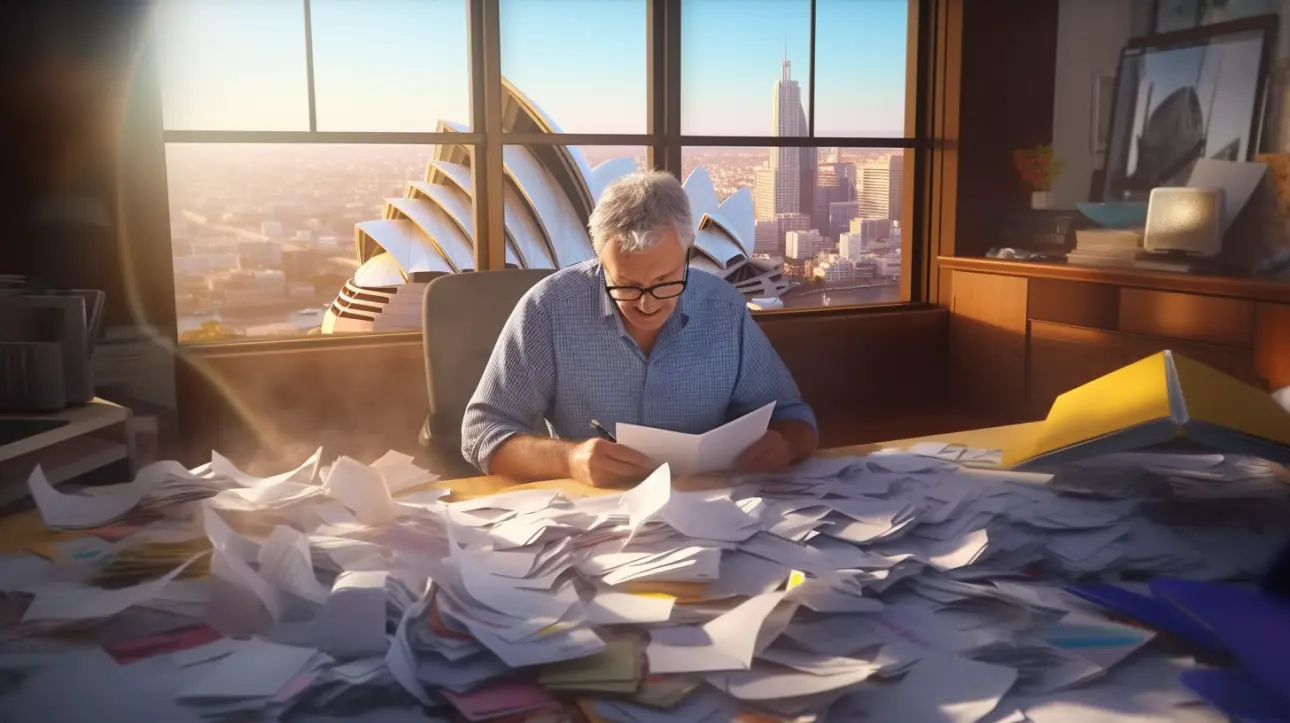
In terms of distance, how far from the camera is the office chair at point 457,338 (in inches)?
80.7

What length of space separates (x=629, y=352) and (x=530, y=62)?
1.68 meters

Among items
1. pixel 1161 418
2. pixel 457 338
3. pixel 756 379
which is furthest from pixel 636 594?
pixel 457 338

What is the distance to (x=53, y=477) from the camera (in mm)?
1878

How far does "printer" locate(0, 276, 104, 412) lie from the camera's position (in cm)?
197

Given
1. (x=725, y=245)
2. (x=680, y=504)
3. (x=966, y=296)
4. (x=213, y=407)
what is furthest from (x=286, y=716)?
(x=966, y=296)

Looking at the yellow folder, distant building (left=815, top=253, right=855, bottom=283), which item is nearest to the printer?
the yellow folder

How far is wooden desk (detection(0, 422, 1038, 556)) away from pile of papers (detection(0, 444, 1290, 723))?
3 centimetres

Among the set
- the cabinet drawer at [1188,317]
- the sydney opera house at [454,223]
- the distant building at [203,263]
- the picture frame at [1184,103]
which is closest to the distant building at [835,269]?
the sydney opera house at [454,223]

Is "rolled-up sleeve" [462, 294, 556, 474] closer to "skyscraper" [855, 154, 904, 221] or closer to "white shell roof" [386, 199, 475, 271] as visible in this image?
"white shell roof" [386, 199, 475, 271]

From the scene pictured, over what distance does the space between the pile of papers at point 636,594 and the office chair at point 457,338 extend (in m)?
0.69

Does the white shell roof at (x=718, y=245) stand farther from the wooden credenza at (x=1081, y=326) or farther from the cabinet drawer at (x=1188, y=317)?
the cabinet drawer at (x=1188, y=317)

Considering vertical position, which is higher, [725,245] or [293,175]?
[293,175]

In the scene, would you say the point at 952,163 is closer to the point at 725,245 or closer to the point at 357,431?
the point at 725,245

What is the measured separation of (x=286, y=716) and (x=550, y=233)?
8.84 feet
